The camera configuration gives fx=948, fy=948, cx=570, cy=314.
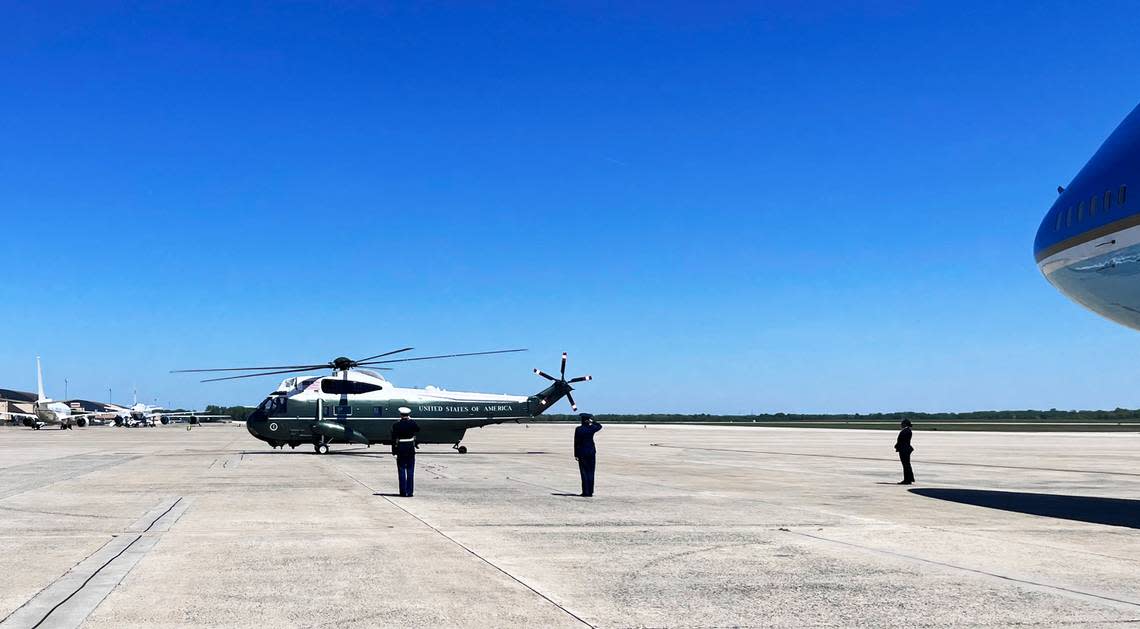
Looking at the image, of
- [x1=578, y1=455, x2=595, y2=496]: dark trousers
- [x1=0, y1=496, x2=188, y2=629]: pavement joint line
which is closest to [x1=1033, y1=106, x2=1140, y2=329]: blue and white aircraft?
[x1=578, y1=455, x2=595, y2=496]: dark trousers

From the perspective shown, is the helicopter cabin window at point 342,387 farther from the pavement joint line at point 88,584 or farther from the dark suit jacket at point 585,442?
the pavement joint line at point 88,584

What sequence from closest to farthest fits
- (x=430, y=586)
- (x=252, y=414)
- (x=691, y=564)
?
(x=430, y=586)
(x=691, y=564)
(x=252, y=414)

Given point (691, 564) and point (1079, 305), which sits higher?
point (1079, 305)

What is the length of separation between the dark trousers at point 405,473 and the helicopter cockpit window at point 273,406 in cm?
2028

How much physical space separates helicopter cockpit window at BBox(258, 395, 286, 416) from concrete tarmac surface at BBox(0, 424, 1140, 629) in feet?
46.6

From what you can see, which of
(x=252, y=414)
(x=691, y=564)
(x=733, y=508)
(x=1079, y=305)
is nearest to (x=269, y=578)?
→ (x=691, y=564)

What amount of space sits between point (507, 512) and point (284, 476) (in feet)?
37.7

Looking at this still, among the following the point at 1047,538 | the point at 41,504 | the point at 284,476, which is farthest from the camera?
the point at 284,476

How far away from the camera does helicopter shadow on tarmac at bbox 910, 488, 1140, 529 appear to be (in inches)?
621

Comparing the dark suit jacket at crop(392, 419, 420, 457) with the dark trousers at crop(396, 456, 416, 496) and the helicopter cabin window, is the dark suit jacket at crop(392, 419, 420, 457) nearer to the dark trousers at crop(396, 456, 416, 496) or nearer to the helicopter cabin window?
the dark trousers at crop(396, 456, 416, 496)

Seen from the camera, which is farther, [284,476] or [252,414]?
[252,414]

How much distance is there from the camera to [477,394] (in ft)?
136

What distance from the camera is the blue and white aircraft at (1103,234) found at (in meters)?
14.5

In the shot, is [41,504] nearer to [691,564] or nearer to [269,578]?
[269,578]
